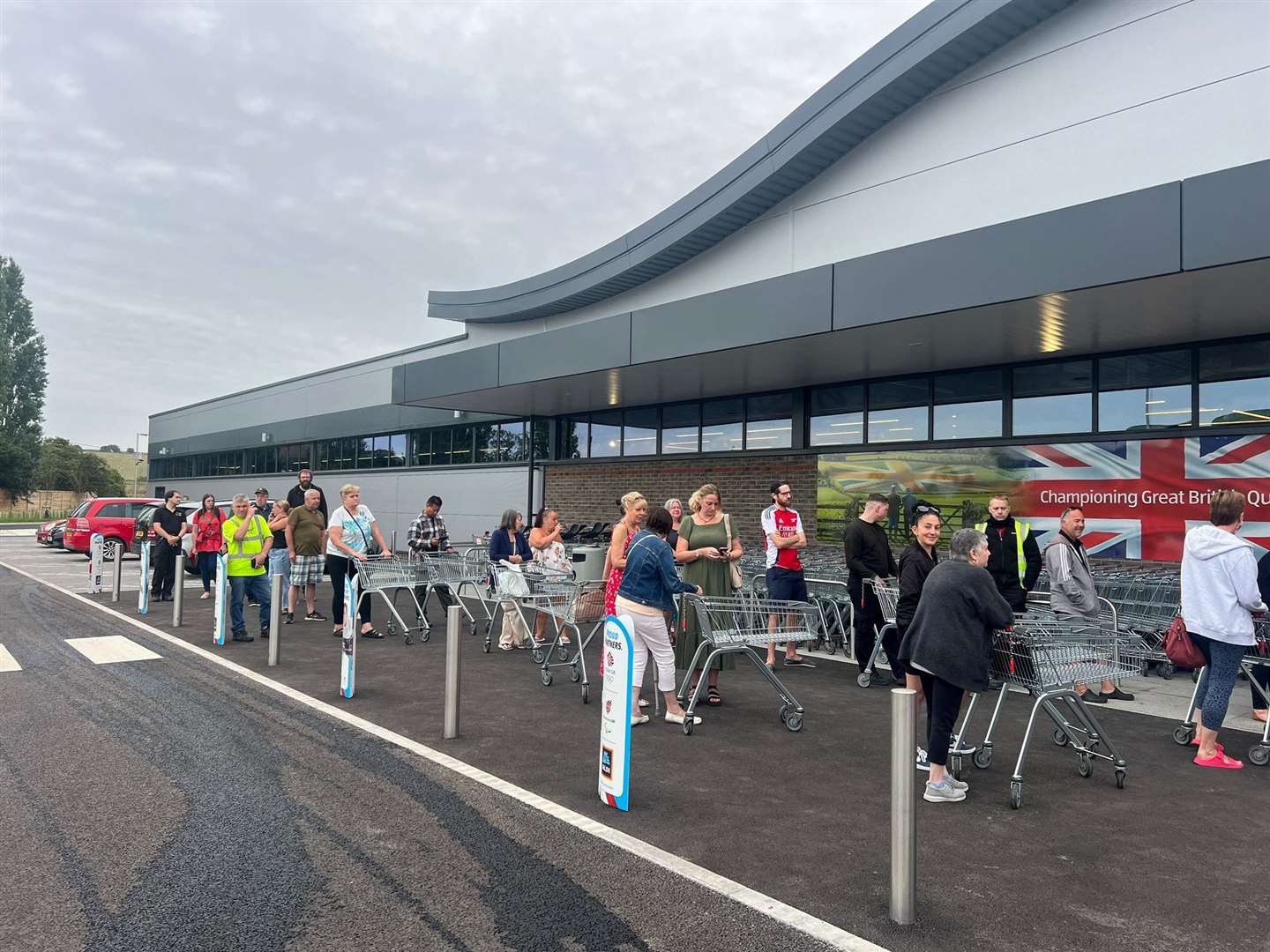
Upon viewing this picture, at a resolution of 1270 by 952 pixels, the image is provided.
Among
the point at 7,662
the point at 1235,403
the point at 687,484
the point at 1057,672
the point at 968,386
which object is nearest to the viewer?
the point at 1057,672

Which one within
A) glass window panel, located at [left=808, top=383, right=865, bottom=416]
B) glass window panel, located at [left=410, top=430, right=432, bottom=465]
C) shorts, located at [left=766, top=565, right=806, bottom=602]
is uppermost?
glass window panel, located at [left=808, top=383, right=865, bottom=416]

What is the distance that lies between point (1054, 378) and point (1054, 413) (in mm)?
533

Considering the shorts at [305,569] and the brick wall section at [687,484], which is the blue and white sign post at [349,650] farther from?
the brick wall section at [687,484]

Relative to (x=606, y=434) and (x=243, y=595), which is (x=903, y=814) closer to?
(x=243, y=595)

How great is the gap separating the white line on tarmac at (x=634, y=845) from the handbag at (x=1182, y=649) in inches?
172

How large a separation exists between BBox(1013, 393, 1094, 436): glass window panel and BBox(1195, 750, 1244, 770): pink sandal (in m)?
6.61

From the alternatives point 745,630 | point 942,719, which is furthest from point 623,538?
point 942,719

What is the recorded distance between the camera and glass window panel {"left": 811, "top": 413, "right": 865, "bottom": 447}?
48.4ft

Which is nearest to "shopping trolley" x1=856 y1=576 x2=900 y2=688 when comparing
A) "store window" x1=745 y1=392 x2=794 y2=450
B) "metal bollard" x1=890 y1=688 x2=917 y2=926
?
"metal bollard" x1=890 y1=688 x2=917 y2=926

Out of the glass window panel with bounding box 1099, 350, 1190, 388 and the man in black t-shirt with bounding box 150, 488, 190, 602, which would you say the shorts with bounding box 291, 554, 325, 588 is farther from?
the glass window panel with bounding box 1099, 350, 1190, 388

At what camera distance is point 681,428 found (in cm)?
1823

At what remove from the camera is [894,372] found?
46.2 feet

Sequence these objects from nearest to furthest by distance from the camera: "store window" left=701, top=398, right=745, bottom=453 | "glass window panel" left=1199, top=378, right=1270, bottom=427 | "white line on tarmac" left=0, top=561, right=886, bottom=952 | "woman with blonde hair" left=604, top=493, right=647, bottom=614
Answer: "white line on tarmac" left=0, top=561, right=886, bottom=952 < "woman with blonde hair" left=604, top=493, right=647, bottom=614 < "glass window panel" left=1199, top=378, right=1270, bottom=427 < "store window" left=701, top=398, right=745, bottom=453

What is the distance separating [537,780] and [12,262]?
88.1 meters
